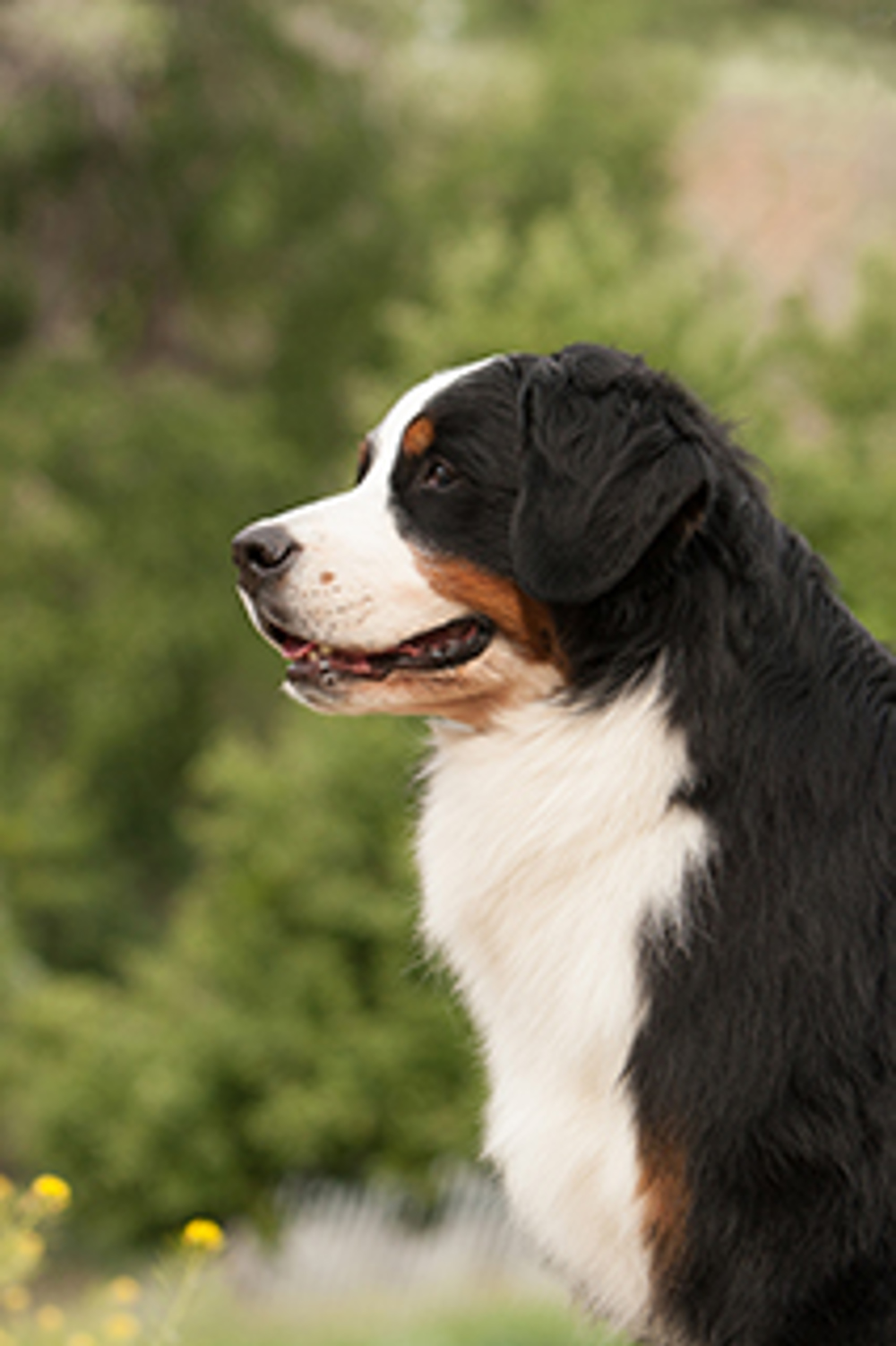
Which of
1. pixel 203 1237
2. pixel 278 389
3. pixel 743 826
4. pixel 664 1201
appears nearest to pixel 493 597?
pixel 743 826

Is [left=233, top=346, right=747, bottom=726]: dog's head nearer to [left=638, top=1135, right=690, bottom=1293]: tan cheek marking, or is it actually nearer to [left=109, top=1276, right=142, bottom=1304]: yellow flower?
[left=638, top=1135, right=690, bottom=1293]: tan cheek marking

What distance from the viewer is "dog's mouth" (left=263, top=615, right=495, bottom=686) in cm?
297

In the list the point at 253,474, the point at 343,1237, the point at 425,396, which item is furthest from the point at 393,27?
the point at 425,396

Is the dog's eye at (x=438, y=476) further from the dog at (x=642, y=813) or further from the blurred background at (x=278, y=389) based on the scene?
the blurred background at (x=278, y=389)

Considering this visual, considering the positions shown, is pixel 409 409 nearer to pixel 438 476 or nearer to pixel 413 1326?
pixel 438 476

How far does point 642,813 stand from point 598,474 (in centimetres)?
62

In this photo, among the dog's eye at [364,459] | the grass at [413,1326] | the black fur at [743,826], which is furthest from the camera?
the grass at [413,1326]

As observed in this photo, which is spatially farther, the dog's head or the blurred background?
the blurred background

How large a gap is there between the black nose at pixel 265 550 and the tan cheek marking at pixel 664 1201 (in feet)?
4.07

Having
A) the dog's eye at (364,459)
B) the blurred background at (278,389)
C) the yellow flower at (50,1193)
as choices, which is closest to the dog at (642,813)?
the dog's eye at (364,459)

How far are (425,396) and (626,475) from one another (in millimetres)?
513

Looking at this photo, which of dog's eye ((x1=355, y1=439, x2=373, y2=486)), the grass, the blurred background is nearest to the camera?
dog's eye ((x1=355, y1=439, x2=373, y2=486))

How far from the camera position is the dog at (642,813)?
258 centimetres

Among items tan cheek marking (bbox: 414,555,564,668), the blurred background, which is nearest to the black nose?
tan cheek marking (bbox: 414,555,564,668)
